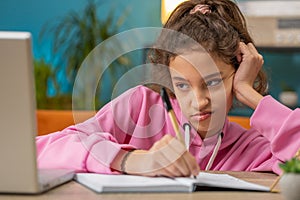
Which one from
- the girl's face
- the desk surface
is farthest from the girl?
the desk surface

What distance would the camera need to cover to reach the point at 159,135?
157cm

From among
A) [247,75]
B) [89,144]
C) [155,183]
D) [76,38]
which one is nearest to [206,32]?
[247,75]

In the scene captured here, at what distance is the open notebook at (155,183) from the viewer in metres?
1.07

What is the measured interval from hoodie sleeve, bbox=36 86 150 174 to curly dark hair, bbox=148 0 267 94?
0.15 metres

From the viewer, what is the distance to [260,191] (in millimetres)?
1109

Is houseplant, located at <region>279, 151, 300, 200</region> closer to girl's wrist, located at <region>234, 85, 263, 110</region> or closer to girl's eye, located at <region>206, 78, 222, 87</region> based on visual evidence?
girl's eye, located at <region>206, 78, 222, 87</region>

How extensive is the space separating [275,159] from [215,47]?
0.94 feet

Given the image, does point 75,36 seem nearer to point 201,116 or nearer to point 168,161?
point 201,116

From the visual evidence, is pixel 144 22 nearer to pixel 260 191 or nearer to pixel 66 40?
pixel 66 40

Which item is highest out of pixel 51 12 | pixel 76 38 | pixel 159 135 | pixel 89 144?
pixel 89 144

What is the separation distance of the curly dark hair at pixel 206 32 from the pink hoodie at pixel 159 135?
0.40 feet

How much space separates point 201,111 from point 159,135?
0.20 meters

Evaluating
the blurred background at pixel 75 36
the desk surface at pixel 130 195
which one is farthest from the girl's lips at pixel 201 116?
the blurred background at pixel 75 36

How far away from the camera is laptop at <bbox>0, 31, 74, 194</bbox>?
0.95 metres
